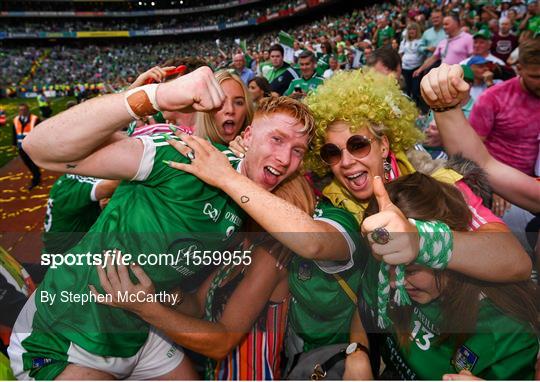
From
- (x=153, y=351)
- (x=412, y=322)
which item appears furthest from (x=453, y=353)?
(x=153, y=351)

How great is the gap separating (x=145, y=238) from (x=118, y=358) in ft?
2.25

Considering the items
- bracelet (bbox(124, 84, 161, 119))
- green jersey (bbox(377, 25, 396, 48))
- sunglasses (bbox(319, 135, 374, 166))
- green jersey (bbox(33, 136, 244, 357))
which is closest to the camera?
bracelet (bbox(124, 84, 161, 119))

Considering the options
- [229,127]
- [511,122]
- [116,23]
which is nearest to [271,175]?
[229,127]

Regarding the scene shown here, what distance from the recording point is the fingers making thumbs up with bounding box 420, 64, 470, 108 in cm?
186

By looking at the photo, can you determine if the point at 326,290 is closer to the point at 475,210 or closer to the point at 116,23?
the point at 475,210

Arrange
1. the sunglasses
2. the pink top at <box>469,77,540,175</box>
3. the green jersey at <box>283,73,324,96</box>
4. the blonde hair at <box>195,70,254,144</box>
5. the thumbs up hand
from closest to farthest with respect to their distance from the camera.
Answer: the thumbs up hand → the sunglasses → the blonde hair at <box>195,70,254,144</box> → the pink top at <box>469,77,540,175</box> → the green jersey at <box>283,73,324,96</box>

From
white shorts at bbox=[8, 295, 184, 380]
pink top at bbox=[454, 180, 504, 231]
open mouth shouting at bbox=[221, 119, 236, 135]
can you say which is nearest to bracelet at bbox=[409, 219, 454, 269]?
pink top at bbox=[454, 180, 504, 231]

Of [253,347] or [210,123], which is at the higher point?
[210,123]

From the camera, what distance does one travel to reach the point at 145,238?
1798 millimetres

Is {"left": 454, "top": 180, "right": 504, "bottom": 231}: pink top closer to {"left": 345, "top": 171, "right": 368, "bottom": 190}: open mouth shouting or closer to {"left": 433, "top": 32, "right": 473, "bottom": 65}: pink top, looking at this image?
{"left": 345, "top": 171, "right": 368, "bottom": 190}: open mouth shouting

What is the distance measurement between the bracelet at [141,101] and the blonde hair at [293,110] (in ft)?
2.29

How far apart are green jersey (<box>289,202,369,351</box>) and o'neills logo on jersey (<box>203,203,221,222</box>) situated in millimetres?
464

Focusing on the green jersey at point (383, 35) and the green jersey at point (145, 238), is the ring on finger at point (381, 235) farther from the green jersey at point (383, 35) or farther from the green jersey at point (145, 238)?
the green jersey at point (383, 35)

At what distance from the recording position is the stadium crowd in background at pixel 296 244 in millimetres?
1552
